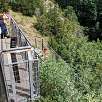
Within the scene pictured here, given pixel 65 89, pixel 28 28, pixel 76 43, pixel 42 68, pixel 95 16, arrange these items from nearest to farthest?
1. pixel 65 89
2. pixel 42 68
3. pixel 76 43
4. pixel 28 28
5. pixel 95 16

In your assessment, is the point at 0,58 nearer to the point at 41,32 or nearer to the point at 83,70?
the point at 83,70

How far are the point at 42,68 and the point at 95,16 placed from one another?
68.0 feet

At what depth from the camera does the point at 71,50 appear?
23.3 metres

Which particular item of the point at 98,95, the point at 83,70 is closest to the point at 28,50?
the point at 98,95

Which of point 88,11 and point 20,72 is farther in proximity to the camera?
point 88,11

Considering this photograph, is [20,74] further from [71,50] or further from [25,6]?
[25,6]

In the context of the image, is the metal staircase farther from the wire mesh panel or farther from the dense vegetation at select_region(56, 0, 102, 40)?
the dense vegetation at select_region(56, 0, 102, 40)

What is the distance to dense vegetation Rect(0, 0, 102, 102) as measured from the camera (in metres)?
15.0

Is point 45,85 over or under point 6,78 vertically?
under

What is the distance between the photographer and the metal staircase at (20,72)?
1193cm

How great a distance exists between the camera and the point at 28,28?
30.4 m

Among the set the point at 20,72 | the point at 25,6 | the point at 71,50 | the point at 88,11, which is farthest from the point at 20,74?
the point at 88,11

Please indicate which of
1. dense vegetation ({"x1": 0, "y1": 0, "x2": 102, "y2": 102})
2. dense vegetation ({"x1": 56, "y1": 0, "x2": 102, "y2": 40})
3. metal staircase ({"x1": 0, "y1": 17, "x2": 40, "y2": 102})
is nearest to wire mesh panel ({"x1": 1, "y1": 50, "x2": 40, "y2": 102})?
metal staircase ({"x1": 0, "y1": 17, "x2": 40, "y2": 102})

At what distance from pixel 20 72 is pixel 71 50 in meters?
11.0
